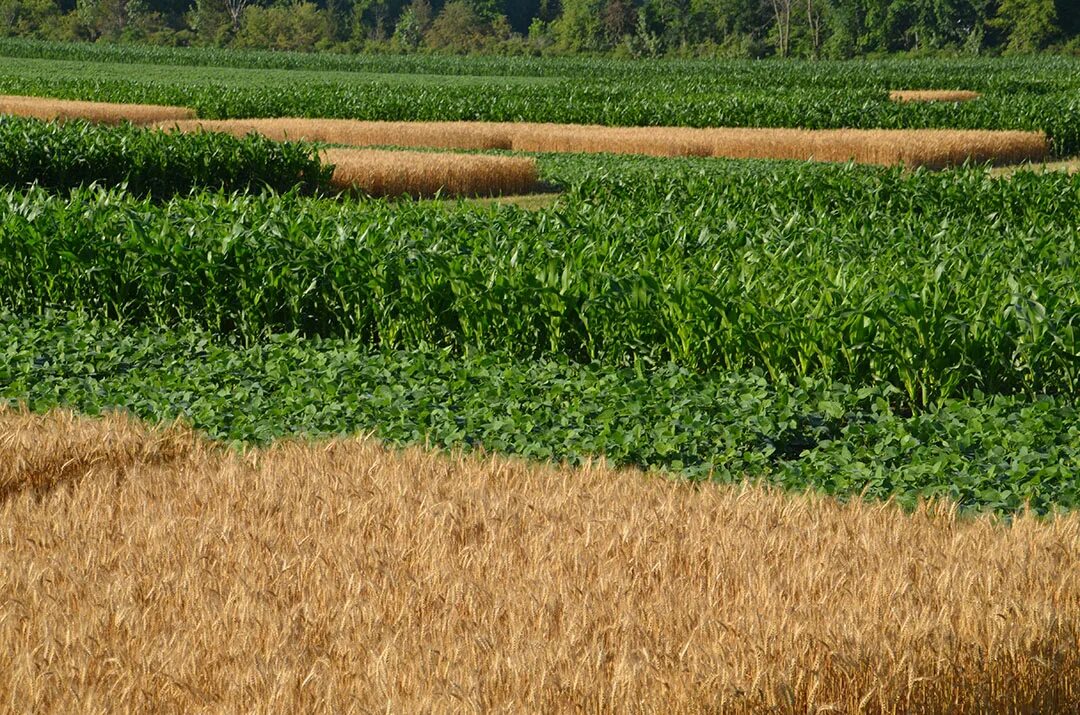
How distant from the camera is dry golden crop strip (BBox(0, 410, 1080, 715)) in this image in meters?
3.39

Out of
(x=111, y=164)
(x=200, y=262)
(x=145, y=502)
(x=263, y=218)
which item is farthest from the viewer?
(x=111, y=164)

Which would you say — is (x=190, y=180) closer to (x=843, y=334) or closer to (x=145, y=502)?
(x=843, y=334)

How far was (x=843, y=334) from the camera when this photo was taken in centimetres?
771

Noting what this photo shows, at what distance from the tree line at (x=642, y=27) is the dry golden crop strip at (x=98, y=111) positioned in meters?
55.8

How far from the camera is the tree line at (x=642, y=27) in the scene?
8538cm

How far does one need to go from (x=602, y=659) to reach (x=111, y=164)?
Result: 17.2 meters

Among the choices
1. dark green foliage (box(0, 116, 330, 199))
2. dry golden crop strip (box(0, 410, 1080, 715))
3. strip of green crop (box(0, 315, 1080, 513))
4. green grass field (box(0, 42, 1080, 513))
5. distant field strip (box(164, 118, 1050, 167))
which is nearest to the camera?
dry golden crop strip (box(0, 410, 1080, 715))

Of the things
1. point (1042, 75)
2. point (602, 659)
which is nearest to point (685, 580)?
point (602, 659)

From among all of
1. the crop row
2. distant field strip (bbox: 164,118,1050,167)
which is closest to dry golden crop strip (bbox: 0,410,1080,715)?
distant field strip (bbox: 164,118,1050,167)

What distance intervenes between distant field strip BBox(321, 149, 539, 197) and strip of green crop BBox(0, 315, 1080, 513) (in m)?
11.8

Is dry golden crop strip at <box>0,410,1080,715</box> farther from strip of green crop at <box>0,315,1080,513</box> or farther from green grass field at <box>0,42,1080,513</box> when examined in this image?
green grass field at <box>0,42,1080,513</box>

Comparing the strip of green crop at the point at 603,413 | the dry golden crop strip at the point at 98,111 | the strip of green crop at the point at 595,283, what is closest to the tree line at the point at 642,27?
the dry golden crop strip at the point at 98,111

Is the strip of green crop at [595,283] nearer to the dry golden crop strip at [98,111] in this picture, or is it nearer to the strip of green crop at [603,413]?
the strip of green crop at [603,413]

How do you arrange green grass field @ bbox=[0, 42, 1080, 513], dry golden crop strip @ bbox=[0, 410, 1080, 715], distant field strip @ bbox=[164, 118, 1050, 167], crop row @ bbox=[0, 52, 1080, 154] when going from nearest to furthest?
dry golden crop strip @ bbox=[0, 410, 1080, 715], green grass field @ bbox=[0, 42, 1080, 513], distant field strip @ bbox=[164, 118, 1050, 167], crop row @ bbox=[0, 52, 1080, 154]
